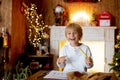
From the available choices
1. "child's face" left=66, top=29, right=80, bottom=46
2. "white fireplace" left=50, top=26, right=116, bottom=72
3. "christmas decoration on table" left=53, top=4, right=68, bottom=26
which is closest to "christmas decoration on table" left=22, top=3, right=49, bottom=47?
"white fireplace" left=50, top=26, right=116, bottom=72

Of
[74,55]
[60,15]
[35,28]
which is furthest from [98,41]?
[74,55]

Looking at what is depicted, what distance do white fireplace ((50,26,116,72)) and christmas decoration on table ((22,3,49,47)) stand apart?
213 mm

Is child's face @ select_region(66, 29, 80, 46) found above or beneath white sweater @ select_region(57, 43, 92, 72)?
above

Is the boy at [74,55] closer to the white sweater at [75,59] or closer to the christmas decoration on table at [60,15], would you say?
the white sweater at [75,59]

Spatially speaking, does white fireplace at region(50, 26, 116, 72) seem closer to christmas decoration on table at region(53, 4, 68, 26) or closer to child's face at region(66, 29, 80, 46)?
christmas decoration on table at region(53, 4, 68, 26)

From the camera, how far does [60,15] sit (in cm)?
532

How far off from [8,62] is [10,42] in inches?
13.5

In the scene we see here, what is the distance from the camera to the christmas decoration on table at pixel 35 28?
17.2 ft

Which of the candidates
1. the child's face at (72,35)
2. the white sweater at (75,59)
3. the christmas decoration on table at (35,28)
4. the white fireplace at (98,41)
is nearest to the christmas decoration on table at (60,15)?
the white fireplace at (98,41)

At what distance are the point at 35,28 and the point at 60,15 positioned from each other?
23.3 inches

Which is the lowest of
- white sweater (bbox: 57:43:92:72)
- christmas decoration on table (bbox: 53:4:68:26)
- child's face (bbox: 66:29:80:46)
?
white sweater (bbox: 57:43:92:72)

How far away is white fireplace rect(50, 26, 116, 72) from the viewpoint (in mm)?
5301

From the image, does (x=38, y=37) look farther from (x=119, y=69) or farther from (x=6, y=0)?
(x=119, y=69)

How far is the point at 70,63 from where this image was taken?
2189 mm
